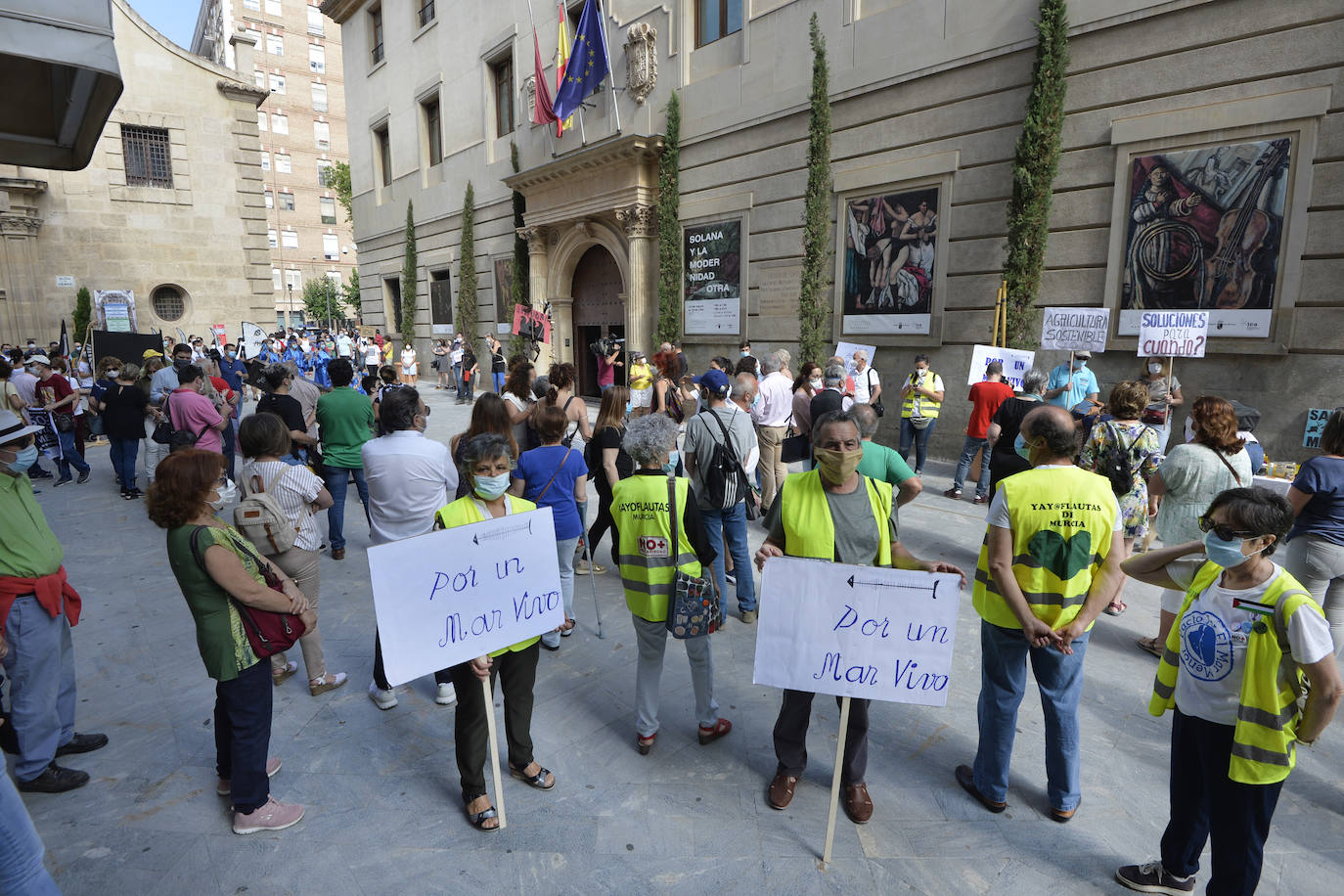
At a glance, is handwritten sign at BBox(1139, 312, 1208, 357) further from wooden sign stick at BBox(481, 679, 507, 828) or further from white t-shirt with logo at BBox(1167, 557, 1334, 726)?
wooden sign stick at BBox(481, 679, 507, 828)

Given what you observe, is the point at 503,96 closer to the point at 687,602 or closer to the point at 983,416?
the point at 983,416

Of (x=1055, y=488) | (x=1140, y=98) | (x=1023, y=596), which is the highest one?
(x=1140, y=98)

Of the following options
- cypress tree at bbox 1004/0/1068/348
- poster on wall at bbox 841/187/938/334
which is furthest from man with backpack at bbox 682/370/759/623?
poster on wall at bbox 841/187/938/334

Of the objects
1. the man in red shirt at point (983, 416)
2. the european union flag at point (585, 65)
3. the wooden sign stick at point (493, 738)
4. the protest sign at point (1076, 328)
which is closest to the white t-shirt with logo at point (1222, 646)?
the wooden sign stick at point (493, 738)

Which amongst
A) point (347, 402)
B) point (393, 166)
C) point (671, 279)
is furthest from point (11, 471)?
point (393, 166)

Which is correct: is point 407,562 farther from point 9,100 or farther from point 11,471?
point 9,100

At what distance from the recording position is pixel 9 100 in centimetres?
376

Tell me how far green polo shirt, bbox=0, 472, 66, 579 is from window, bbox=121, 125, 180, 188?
85.7ft

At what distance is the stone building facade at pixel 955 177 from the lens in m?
8.11

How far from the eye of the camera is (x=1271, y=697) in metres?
2.22

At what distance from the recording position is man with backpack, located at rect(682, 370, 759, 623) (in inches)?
197

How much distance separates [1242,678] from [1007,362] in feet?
25.1

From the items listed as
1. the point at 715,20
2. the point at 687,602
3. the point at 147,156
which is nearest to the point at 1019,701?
the point at 687,602

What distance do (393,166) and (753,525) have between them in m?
24.2
